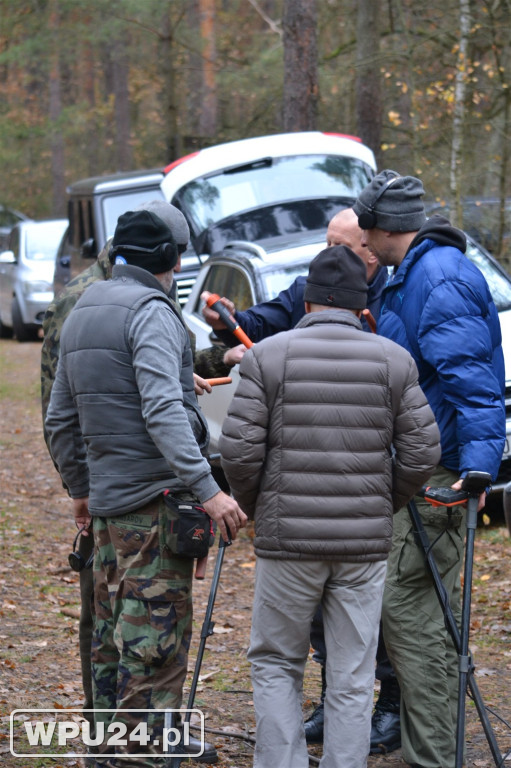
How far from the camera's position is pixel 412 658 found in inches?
171

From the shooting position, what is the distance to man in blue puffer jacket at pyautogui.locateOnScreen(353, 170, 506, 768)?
4156 mm

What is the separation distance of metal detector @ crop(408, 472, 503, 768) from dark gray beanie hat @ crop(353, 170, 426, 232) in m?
→ 1.09

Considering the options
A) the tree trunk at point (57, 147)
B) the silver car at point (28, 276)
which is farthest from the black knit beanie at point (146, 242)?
the tree trunk at point (57, 147)

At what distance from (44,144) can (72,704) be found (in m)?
37.5

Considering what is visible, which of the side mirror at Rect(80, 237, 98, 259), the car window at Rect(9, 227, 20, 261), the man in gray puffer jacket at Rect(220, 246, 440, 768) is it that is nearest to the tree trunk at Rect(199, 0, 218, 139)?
the car window at Rect(9, 227, 20, 261)

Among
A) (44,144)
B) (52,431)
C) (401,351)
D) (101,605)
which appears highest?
(44,144)

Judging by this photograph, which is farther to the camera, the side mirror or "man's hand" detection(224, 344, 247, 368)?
the side mirror

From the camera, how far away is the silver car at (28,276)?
20.6 metres

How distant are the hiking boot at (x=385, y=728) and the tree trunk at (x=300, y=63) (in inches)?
417

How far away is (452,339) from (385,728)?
180 cm

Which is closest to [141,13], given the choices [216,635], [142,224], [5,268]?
[5,268]

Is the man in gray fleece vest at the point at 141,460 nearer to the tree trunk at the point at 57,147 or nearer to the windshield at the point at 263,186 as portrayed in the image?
the windshield at the point at 263,186

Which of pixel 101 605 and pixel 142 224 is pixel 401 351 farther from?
pixel 101 605

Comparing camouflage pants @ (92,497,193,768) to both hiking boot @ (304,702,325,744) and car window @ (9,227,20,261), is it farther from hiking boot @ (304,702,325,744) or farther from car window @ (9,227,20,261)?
car window @ (9,227,20,261)
